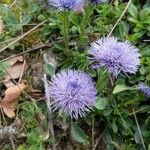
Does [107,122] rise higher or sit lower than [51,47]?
lower

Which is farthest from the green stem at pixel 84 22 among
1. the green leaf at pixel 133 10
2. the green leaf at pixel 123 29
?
the green leaf at pixel 133 10

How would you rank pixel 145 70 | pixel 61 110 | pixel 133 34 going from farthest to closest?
pixel 133 34 → pixel 145 70 → pixel 61 110

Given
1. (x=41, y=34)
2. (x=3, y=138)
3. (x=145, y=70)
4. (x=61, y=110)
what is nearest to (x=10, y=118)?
(x=3, y=138)

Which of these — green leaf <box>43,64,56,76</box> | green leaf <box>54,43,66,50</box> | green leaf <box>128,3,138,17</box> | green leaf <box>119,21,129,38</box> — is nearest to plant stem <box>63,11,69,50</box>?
green leaf <box>54,43,66,50</box>

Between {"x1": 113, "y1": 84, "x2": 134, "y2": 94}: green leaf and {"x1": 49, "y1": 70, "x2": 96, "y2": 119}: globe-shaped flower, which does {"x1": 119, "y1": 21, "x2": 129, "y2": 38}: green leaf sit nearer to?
{"x1": 113, "y1": 84, "x2": 134, "y2": 94}: green leaf

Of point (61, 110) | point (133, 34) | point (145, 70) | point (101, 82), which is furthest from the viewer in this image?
point (133, 34)

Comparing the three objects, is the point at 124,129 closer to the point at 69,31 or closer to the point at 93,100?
the point at 93,100
